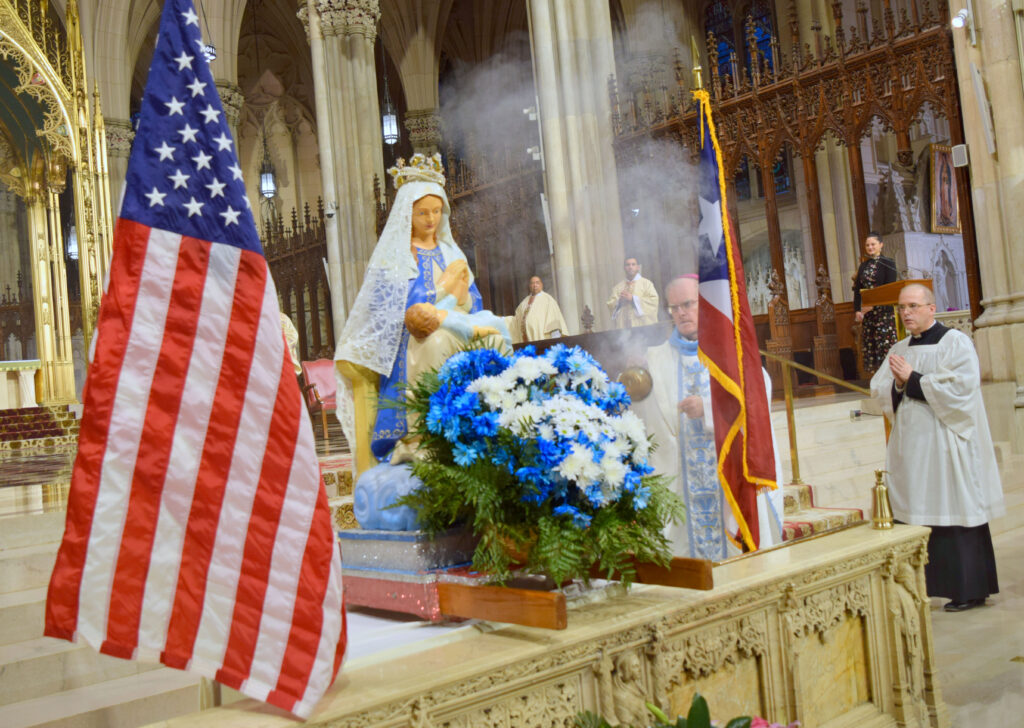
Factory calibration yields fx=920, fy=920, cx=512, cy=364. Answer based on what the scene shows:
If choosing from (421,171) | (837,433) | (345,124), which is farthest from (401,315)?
(345,124)

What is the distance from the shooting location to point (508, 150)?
601 inches

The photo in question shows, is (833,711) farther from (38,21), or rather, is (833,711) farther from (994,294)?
(38,21)

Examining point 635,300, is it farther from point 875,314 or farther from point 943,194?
point 943,194

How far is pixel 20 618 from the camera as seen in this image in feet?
12.9

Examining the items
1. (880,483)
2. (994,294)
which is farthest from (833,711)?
(994,294)

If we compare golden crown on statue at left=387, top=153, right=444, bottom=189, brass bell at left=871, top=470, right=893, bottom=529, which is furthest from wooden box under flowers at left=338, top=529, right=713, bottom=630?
golden crown on statue at left=387, top=153, right=444, bottom=189

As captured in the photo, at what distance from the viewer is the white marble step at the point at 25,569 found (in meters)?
4.28

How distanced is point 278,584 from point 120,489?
1.26ft

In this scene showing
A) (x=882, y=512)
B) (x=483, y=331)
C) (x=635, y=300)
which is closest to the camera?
(x=483, y=331)

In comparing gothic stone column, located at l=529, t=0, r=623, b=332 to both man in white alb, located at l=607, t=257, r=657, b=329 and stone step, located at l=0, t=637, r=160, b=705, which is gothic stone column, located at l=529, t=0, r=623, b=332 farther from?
stone step, located at l=0, t=637, r=160, b=705

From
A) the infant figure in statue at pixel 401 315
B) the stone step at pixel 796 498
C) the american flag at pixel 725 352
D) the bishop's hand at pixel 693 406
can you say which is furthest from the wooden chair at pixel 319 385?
the american flag at pixel 725 352

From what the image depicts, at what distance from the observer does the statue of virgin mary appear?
10.8ft

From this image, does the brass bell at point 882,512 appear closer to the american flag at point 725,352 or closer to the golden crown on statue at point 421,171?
the american flag at point 725,352

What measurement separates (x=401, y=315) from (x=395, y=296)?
3.2 inches
